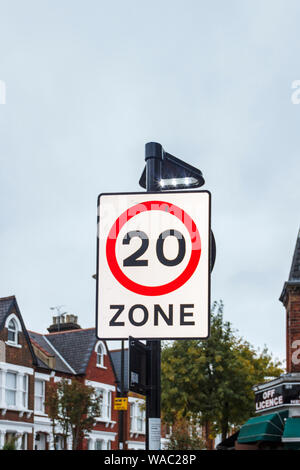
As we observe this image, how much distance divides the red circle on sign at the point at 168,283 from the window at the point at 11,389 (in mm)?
37429

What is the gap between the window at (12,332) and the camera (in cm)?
4001

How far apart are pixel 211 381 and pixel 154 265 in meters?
33.2

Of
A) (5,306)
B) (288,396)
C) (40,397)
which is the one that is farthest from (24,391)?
(288,396)

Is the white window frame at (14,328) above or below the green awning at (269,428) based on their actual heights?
above

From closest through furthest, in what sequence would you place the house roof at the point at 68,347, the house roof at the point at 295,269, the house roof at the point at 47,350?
1. the house roof at the point at 295,269
2. the house roof at the point at 47,350
3. the house roof at the point at 68,347

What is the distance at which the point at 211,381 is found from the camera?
35.3 m

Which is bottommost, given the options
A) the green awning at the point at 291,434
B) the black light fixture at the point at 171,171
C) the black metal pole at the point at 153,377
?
the green awning at the point at 291,434

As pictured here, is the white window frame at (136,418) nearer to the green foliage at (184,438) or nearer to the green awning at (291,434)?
the green foliage at (184,438)

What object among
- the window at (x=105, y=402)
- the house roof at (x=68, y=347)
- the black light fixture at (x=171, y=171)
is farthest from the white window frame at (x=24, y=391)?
the black light fixture at (x=171, y=171)

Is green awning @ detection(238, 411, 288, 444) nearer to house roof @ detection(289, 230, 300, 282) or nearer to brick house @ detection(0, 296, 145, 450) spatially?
house roof @ detection(289, 230, 300, 282)

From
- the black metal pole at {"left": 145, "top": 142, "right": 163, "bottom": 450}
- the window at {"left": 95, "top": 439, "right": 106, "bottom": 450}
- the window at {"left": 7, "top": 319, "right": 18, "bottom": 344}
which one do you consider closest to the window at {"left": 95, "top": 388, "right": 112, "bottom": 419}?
the window at {"left": 95, "top": 439, "right": 106, "bottom": 450}

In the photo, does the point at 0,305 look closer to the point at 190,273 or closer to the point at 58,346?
the point at 58,346

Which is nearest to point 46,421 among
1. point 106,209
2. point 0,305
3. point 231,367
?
point 0,305
